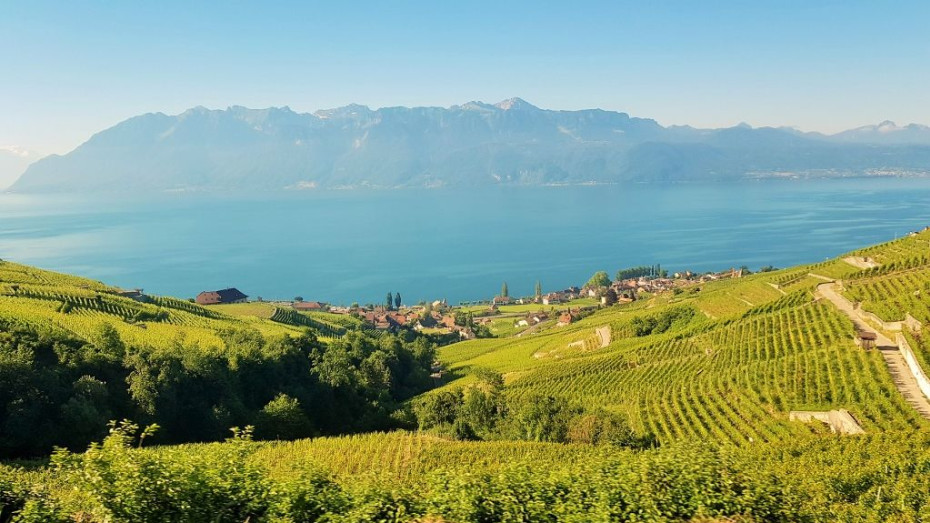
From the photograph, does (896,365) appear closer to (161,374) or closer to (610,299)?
(161,374)

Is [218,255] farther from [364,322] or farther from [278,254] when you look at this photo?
[364,322]

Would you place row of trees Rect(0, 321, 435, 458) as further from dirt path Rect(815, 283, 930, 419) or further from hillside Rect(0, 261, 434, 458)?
dirt path Rect(815, 283, 930, 419)

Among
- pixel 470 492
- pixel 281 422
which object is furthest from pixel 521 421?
pixel 470 492

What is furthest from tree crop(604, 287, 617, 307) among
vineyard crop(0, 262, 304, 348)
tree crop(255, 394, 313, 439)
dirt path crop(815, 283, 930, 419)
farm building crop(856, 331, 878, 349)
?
tree crop(255, 394, 313, 439)

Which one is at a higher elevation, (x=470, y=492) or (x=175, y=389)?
(x=470, y=492)

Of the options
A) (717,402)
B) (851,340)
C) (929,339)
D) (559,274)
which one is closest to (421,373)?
(717,402)

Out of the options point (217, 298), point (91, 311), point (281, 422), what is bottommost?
point (217, 298)
